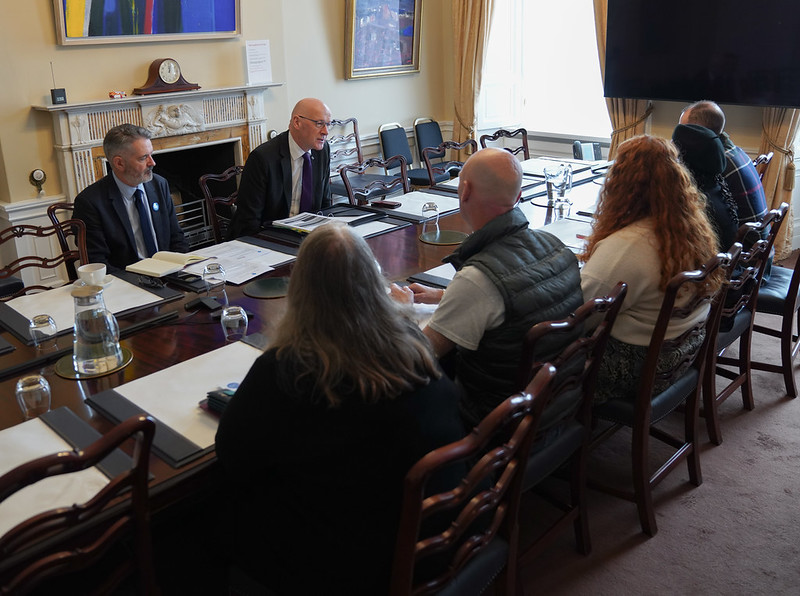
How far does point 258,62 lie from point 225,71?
0.25 m

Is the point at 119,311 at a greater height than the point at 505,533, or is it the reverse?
the point at 119,311

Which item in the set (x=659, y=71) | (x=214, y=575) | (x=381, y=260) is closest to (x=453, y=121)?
(x=659, y=71)

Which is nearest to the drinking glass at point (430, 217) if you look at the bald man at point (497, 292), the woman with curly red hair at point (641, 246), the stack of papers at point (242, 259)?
the stack of papers at point (242, 259)

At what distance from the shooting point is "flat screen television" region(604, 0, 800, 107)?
4.32 m

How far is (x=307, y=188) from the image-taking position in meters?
3.57

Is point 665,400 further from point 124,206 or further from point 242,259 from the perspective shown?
point 124,206

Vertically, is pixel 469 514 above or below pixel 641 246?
below

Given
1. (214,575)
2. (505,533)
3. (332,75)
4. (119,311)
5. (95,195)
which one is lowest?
(214,575)

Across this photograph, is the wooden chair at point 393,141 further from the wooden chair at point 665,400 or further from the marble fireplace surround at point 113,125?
the wooden chair at point 665,400

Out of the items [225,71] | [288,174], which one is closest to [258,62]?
[225,71]

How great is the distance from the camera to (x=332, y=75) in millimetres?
5414

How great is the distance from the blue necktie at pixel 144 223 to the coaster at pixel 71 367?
1.19m

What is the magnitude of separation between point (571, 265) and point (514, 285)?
231 mm

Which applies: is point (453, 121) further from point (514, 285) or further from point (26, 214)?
point (514, 285)
